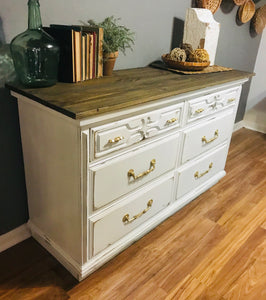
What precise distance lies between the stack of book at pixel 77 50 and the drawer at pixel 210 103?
21.9 inches

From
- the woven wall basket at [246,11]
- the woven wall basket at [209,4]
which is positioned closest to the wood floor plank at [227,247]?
the woven wall basket at [209,4]

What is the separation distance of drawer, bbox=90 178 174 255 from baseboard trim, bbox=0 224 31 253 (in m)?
0.49

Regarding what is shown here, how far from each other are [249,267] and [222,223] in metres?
0.36

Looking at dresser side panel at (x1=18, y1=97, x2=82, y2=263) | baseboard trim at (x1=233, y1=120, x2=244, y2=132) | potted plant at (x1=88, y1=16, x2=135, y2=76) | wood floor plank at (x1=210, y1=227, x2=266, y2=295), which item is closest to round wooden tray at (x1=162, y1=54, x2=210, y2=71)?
potted plant at (x1=88, y1=16, x2=135, y2=76)

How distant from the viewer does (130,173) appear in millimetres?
1382

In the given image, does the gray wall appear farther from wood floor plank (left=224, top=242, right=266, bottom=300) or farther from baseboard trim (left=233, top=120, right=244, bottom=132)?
wood floor plank (left=224, top=242, right=266, bottom=300)

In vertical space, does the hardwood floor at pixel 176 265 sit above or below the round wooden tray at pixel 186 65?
below

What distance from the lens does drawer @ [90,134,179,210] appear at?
4.13 feet

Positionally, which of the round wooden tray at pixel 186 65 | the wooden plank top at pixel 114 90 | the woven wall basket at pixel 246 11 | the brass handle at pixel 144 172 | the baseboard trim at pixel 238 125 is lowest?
the baseboard trim at pixel 238 125

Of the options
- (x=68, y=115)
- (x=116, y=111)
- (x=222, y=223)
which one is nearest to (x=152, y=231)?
(x=222, y=223)

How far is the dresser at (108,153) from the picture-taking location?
117 centimetres

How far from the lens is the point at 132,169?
4.56 feet

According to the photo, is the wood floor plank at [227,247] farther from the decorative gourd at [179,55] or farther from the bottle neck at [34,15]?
the bottle neck at [34,15]

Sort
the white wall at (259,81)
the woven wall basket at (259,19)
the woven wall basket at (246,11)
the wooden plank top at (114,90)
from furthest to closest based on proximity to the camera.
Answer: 1. the white wall at (259,81)
2. the woven wall basket at (259,19)
3. the woven wall basket at (246,11)
4. the wooden plank top at (114,90)
